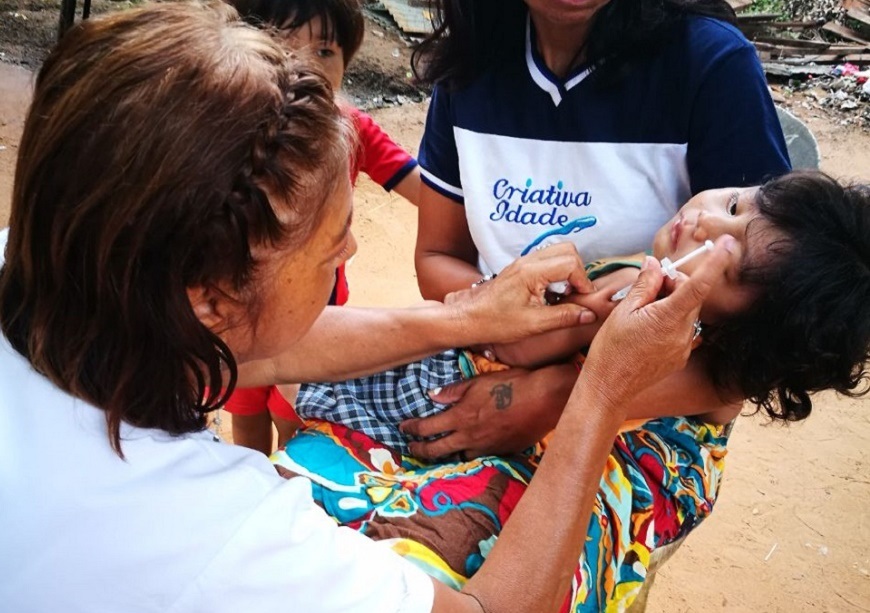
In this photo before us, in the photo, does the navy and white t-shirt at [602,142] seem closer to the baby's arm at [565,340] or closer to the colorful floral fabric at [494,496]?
the baby's arm at [565,340]

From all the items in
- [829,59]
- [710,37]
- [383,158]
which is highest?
[710,37]

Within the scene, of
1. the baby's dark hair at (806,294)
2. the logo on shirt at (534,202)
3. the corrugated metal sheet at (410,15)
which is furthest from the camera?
the corrugated metal sheet at (410,15)

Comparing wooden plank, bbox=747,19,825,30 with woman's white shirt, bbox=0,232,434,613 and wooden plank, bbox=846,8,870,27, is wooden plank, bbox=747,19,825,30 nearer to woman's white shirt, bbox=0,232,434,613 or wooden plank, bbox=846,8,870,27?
wooden plank, bbox=846,8,870,27

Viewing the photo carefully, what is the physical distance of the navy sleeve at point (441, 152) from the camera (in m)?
2.11

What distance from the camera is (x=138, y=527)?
99 cm

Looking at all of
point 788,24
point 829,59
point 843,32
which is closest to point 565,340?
point 829,59

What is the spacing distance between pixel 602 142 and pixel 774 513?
2116mm

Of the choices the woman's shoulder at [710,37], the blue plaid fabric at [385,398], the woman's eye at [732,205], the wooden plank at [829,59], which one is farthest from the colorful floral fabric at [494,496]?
the wooden plank at [829,59]

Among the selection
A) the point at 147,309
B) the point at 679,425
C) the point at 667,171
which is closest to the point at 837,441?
the point at 679,425

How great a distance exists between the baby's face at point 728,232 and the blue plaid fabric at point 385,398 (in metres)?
0.65

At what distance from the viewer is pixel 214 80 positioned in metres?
1.00

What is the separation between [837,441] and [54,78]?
12.0 ft

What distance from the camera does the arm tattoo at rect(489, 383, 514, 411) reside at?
6.05 ft

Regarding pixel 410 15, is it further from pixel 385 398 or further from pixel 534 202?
pixel 385 398
